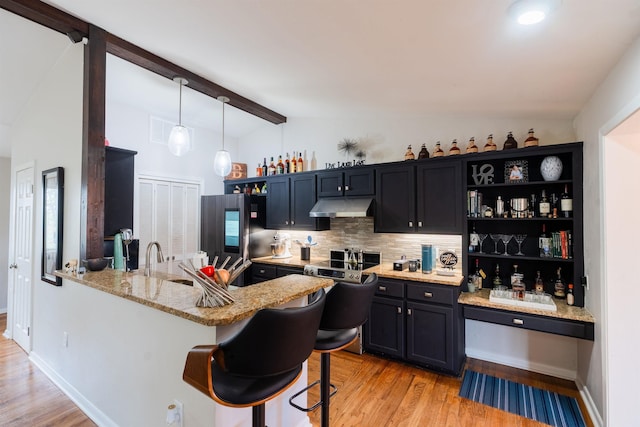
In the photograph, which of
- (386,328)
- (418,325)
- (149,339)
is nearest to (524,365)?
(418,325)

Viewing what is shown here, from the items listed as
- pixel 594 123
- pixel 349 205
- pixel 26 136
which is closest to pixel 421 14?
pixel 594 123

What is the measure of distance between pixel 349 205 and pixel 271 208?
4.58 ft

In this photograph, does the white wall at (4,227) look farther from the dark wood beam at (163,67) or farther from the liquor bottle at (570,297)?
the liquor bottle at (570,297)

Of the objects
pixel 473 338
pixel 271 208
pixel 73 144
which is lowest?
pixel 473 338

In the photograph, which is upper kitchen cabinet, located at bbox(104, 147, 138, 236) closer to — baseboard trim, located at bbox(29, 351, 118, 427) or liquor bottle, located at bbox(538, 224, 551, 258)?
baseboard trim, located at bbox(29, 351, 118, 427)

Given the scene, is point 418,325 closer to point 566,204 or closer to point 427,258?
point 427,258

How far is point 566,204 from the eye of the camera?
271 cm

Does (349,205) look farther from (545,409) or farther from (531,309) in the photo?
(545,409)

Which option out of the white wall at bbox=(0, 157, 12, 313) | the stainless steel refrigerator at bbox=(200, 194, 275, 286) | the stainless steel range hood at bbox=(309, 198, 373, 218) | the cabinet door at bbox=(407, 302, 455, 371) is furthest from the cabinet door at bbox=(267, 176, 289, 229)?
the white wall at bbox=(0, 157, 12, 313)

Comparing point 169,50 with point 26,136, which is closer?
point 169,50

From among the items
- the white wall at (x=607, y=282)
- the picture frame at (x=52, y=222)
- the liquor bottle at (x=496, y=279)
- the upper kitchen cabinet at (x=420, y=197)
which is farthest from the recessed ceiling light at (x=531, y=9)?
the picture frame at (x=52, y=222)

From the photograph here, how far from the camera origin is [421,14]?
169 cm

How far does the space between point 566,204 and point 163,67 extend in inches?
152

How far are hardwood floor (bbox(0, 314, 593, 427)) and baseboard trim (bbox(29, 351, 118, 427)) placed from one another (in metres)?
0.04
